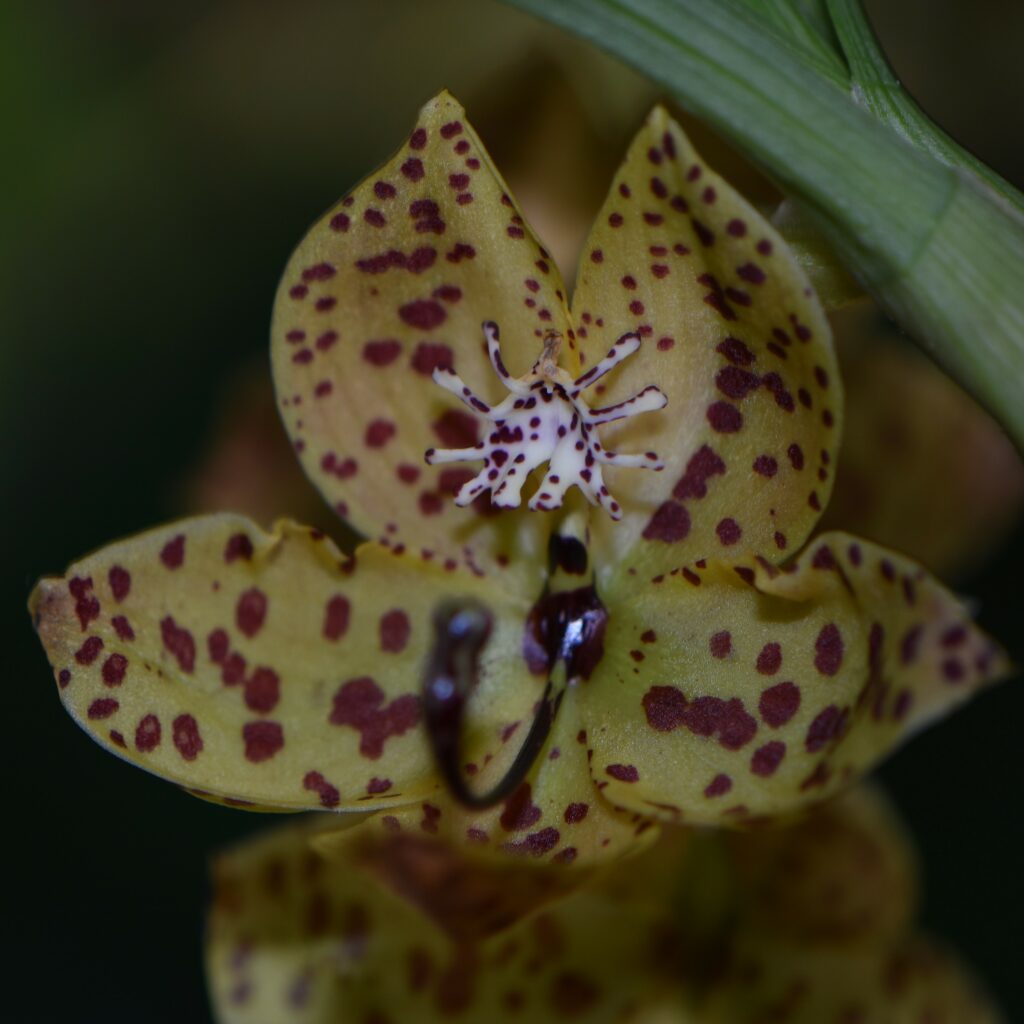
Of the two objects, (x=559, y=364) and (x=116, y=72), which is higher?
(x=559, y=364)

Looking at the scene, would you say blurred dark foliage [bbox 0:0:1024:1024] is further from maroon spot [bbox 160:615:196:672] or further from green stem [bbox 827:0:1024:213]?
green stem [bbox 827:0:1024:213]

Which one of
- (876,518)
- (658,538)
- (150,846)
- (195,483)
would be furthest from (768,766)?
(150,846)

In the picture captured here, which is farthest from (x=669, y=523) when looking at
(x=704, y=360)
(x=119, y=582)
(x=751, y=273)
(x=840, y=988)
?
(x=840, y=988)

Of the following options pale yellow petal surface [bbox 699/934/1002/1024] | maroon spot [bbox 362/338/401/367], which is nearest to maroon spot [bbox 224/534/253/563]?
maroon spot [bbox 362/338/401/367]

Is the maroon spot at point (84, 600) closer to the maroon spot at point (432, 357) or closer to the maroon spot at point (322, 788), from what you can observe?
the maroon spot at point (322, 788)

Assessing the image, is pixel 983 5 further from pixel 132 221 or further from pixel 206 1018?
pixel 206 1018

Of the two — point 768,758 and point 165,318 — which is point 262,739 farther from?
point 165,318

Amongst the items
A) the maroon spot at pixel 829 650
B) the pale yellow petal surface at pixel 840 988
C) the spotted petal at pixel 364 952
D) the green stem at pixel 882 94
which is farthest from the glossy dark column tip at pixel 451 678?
the pale yellow petal surface at pixel 840 988
